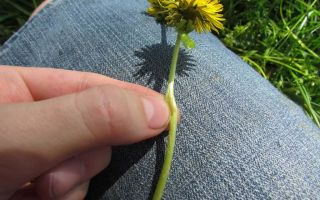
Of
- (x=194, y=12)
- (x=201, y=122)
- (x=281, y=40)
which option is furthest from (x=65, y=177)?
(x=281, y=40)

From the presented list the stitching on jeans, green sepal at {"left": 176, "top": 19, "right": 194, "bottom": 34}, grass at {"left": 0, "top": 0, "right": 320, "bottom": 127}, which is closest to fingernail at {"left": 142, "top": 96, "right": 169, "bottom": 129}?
green sepal at {"left": 176, "top": 19, "right": 194, "bottom": 34}

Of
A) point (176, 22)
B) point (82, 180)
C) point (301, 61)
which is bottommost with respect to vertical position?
point (301, 61)

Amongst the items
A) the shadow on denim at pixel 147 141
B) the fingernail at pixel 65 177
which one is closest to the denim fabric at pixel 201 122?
the shadow on denim at pixel 147 141

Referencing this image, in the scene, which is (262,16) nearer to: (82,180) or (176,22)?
(176,22)

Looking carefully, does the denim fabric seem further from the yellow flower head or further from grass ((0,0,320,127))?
grass ((0,0,320,127))

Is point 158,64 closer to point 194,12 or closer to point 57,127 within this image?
point 194,12

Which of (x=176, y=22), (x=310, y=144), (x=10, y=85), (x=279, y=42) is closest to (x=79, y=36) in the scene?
(x=10, y=85)

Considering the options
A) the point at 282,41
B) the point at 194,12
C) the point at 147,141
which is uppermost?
the point at 194,12

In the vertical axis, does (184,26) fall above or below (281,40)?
above
